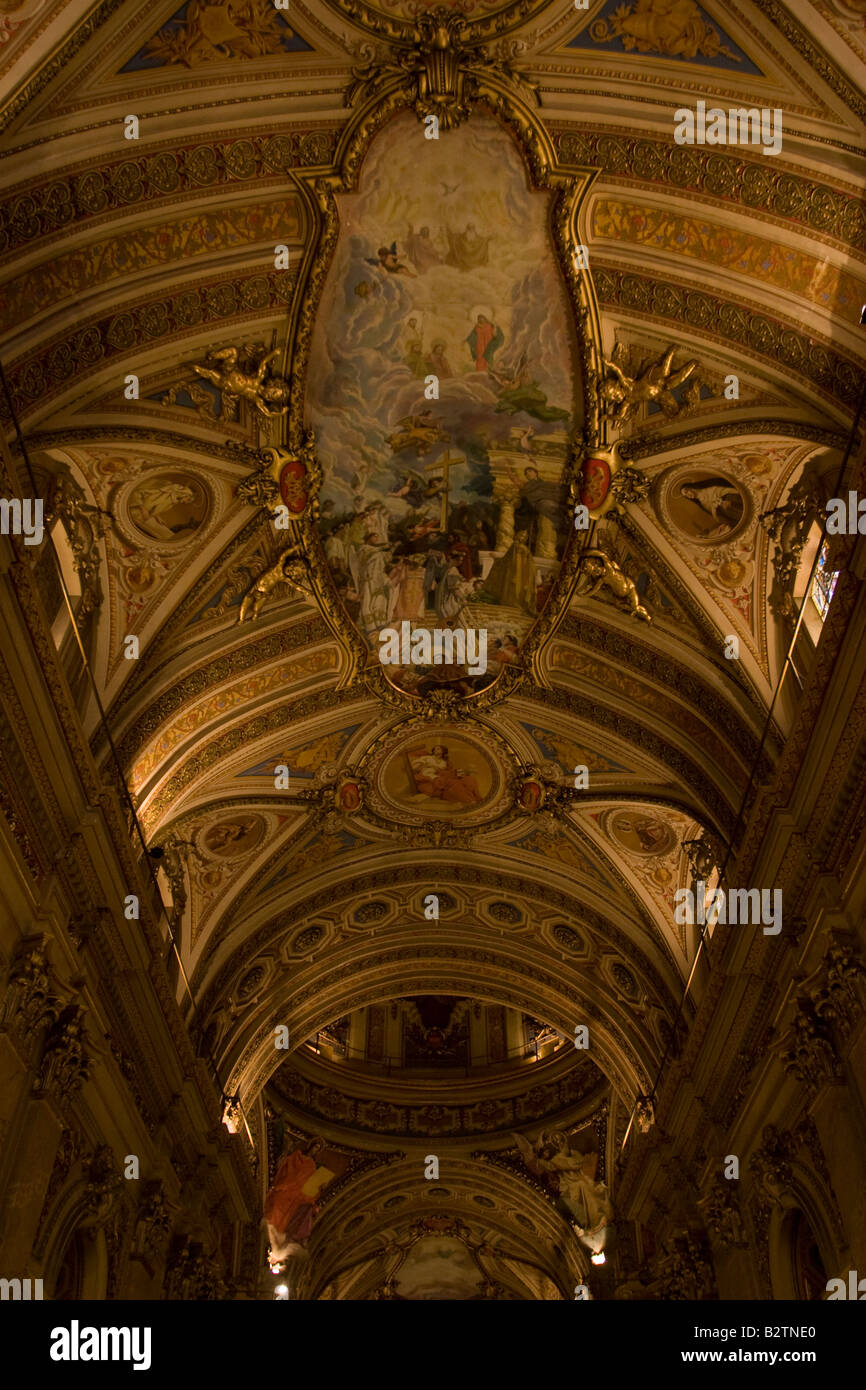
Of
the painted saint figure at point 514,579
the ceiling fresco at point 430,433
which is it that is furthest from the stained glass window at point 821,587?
the painted saint figure at point 514,579

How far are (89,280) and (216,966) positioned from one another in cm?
1062

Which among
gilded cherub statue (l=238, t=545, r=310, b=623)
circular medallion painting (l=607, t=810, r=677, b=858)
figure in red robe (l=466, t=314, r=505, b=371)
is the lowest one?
circular medallion painting (l=607, t=810, r=677, b=858)

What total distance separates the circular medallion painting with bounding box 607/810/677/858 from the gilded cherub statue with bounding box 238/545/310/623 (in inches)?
238

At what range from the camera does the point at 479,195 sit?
1181 cm

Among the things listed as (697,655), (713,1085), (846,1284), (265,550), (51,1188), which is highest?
(265,550)

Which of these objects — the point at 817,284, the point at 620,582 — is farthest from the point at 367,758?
the point at 817,284

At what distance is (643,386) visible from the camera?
1280 cm

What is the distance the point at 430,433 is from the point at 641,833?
7.04 meters

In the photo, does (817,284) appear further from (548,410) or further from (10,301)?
(10,301)

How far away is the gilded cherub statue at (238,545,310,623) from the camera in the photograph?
1420 centimetres

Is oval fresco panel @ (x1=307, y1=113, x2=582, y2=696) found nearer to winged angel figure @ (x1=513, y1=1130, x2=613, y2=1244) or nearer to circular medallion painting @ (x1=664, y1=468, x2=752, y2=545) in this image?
circular medallion painting @ (x1=664, y1=468, x2=752, y2=545)

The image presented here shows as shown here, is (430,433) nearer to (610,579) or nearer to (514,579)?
(514,579)

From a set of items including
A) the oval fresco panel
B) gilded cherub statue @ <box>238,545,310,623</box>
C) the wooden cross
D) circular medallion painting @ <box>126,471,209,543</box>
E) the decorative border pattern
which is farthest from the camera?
gilded cherub statue @ <box>238,545,310,623</box>

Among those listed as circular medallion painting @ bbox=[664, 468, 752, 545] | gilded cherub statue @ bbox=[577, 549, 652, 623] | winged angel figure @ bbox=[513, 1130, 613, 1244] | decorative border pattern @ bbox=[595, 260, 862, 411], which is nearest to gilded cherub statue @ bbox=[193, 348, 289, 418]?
decorative border pattern @ bbox=[595, 260, 862, 411]
